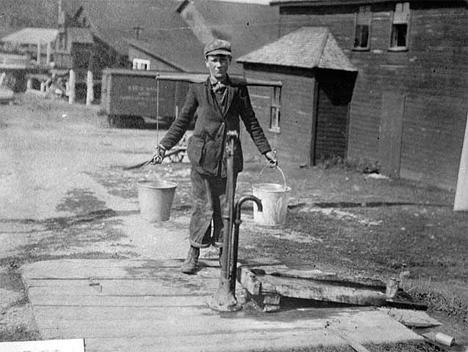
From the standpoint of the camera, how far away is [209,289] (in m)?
5.52

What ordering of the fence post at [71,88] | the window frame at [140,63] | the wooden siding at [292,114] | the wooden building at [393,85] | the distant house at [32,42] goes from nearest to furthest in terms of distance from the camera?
the wooden building at [393,85], the wooden siding at [292,114], the fence post at [71,88], the window frame at [140,63], the distant house at [32,42]

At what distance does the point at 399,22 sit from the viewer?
682 inches

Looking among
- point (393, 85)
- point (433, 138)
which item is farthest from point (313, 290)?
point (393, 85)

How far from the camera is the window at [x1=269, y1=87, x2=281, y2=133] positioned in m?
Result: 20.5

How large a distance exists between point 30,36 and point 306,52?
1052 inches

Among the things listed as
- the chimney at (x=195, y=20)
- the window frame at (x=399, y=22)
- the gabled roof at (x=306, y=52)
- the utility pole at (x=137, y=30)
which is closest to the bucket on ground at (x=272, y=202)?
the window frame at (x=399, y=22)

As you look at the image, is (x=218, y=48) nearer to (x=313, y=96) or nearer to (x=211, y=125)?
(x=211, y=125)

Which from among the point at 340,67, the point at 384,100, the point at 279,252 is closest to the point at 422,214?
the point at 279,252

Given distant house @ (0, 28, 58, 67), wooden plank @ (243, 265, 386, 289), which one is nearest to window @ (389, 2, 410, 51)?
wooden plank @ (243, 265, 386, 289)

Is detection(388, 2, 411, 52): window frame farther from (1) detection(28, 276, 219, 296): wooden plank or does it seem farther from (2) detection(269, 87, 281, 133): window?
(1) detection(28, 276, 219, 296): wooden plank

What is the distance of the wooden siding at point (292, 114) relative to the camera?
19000 millimetres

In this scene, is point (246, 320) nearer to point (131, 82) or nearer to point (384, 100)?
point (384, 100)

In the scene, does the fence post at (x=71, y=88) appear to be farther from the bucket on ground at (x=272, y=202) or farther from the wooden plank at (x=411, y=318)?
the wooden plank at (x=411, y=318)

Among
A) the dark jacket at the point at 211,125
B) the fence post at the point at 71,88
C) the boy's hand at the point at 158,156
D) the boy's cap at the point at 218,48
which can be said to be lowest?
the boy's hand at the point at 158,156
